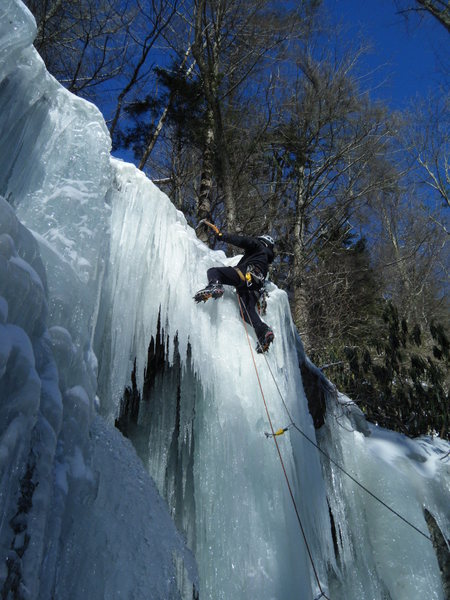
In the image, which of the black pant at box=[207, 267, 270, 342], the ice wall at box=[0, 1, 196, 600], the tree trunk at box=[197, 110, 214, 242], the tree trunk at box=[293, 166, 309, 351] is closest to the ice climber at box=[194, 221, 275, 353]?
the black pant at box=[207, 267, 270, 342]

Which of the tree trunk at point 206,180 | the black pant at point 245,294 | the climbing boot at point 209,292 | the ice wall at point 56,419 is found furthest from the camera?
the tree trunk at point 206,180

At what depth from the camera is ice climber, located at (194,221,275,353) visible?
377 centimetres

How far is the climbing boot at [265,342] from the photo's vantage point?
12.3 ft

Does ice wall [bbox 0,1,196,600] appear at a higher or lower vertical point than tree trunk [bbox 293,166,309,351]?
lower

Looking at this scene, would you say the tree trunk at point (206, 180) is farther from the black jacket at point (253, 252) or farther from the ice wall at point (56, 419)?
the ice wall at point (56, 419)

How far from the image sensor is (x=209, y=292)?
3693mm

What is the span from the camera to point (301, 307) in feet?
26.2

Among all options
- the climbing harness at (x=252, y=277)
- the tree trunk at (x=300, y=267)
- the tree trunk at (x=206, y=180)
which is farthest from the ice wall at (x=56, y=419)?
the tree trunk at (x=300, y=267)

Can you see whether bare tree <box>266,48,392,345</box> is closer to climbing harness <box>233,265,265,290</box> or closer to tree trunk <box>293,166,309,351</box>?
tree trunk <box>293,166,309,351</box>

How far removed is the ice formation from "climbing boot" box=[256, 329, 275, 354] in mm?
109

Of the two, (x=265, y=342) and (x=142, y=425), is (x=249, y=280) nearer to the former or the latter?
(x=265, y=342)

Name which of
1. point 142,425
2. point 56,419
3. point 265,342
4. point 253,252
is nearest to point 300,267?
point 253,252

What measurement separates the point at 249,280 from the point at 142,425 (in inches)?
64.4

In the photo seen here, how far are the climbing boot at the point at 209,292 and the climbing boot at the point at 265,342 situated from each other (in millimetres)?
533
